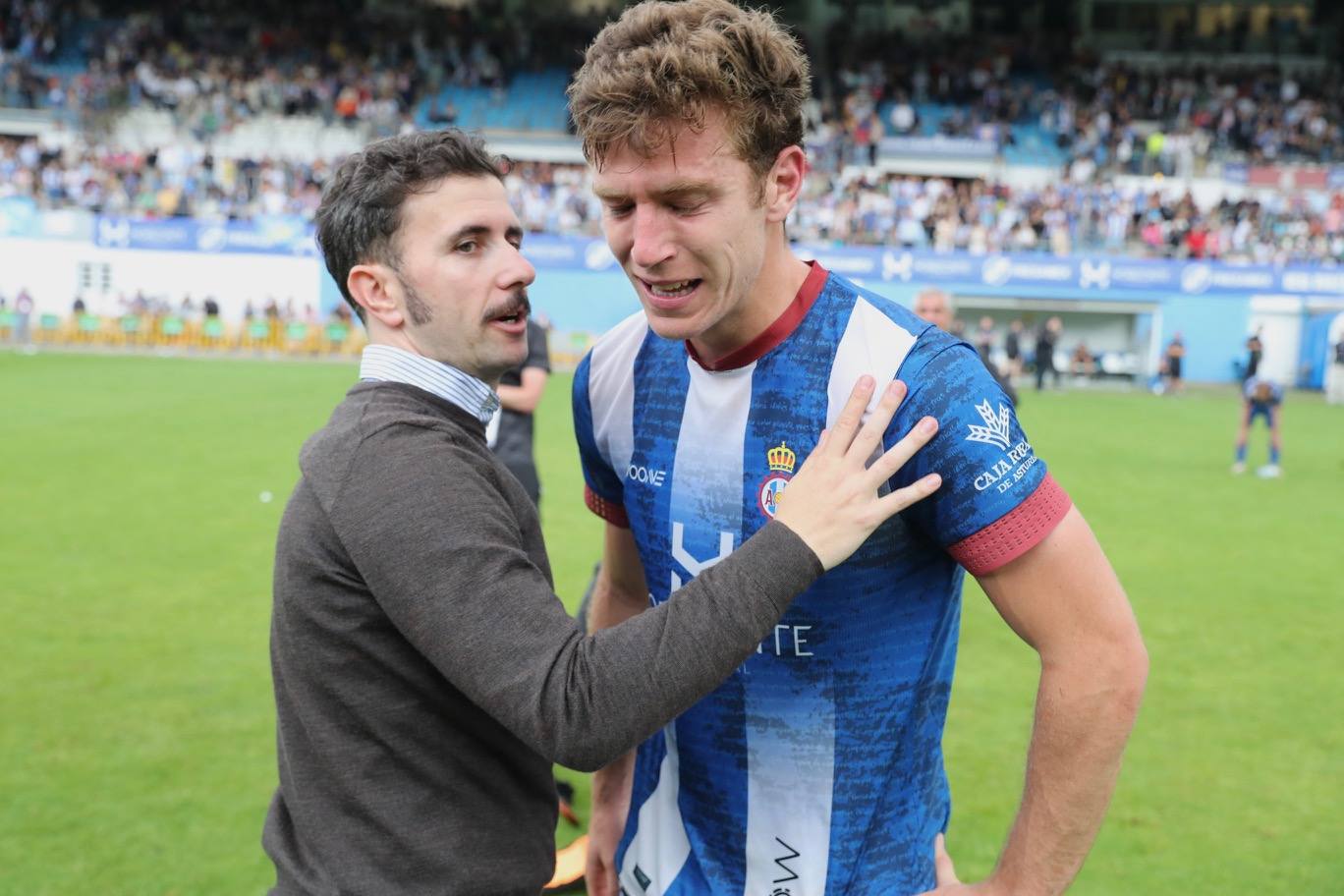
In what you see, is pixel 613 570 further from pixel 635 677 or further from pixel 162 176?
pixel 162 176

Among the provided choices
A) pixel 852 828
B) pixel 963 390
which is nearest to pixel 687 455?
pixel 963 390

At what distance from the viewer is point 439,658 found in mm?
1990

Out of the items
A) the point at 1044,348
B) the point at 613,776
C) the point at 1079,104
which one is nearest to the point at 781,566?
the point at 613,776

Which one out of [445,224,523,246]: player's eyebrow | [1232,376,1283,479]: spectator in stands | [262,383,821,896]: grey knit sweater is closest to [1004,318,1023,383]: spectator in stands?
[1232,376,1283,479]: spectator in stands

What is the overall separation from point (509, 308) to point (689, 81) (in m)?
0.59

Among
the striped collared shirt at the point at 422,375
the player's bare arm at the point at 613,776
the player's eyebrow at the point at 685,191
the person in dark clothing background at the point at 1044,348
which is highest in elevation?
the player's eyebrow at the point at 685,191

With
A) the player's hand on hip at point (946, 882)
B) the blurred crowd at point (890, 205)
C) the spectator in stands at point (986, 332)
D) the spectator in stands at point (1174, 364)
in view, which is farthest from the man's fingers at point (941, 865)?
the blurred crowd at point (890, 205)

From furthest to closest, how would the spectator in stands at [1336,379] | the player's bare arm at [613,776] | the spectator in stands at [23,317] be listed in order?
the spectator in stands at [23,317] < the spectator in stands at [1336,379] < the player's bare arm at [613,776]

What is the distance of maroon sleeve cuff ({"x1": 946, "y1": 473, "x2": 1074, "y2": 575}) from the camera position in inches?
80.8

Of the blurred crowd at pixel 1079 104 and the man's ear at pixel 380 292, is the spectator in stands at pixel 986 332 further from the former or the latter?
the man's ear at pixel 380 292

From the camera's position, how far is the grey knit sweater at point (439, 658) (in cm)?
194

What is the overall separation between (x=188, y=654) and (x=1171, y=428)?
720 inches

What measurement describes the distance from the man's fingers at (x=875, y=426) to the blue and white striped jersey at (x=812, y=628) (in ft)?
0.27

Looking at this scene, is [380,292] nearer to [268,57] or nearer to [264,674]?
[264,674]
